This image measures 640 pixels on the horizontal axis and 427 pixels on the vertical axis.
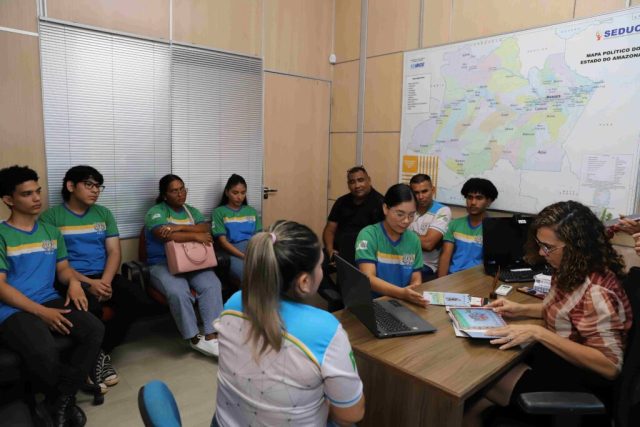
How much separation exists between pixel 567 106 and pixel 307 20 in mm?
2640

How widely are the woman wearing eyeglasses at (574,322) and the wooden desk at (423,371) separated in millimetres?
129

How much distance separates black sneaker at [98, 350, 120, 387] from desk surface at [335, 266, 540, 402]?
1.72 metres

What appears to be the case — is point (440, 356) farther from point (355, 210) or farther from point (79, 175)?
point (79, 175)

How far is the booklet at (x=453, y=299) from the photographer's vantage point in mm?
2127

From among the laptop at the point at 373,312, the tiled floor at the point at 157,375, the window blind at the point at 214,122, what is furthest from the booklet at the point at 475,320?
the window blind at the point at 214,122

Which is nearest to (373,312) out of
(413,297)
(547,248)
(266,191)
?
(413,297)

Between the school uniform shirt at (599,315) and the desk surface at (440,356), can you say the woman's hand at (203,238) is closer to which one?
the desk surface at (440,356)

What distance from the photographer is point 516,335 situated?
5.50 ft

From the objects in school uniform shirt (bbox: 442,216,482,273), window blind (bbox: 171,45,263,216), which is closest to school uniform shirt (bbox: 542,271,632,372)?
school uniform shirt (bbox: 442,216,482,273)

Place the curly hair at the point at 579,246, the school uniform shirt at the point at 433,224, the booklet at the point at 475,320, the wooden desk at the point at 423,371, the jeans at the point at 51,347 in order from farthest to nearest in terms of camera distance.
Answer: the school uniform shirt at the point at 433,224 → the jeans at the point at 51,347 → the booklet at the point at 475,320 → the curly hair at the point at 579,246 → the wooden desk at the point at 423,371

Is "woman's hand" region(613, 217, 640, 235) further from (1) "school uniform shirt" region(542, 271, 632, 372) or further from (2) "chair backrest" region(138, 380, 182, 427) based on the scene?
(2) "chair backrest" region(138, 380, 182, 427)

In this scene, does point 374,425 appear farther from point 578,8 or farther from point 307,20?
point 307,20

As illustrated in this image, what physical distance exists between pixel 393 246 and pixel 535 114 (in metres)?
1.69

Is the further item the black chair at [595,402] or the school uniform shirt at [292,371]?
the black chair at [595,402]
